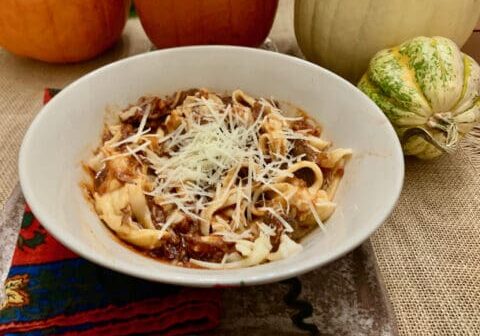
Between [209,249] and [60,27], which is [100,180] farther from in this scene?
[60,27]

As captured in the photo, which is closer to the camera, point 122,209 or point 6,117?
point 122,209

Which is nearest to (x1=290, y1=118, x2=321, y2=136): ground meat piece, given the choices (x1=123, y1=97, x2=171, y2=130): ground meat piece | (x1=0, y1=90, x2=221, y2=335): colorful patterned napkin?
(x1=123, y1=97, x2=171, y2=130): ground meat piece

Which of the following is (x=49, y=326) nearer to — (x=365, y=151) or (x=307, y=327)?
(x=307, y=327)

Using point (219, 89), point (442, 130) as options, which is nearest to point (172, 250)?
point (219, 89)

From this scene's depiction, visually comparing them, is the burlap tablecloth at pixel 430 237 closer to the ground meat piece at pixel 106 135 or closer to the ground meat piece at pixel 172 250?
the ground meat piece at pixel 106 135

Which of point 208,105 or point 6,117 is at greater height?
point 208,105

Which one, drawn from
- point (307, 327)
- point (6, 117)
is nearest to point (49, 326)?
point (307, 327)

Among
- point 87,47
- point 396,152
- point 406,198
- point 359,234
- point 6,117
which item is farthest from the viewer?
point 87,47

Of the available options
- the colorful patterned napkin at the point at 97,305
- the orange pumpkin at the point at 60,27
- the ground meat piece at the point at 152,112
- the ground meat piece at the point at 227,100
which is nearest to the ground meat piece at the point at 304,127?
the ground meat piece at the point at 227,100
